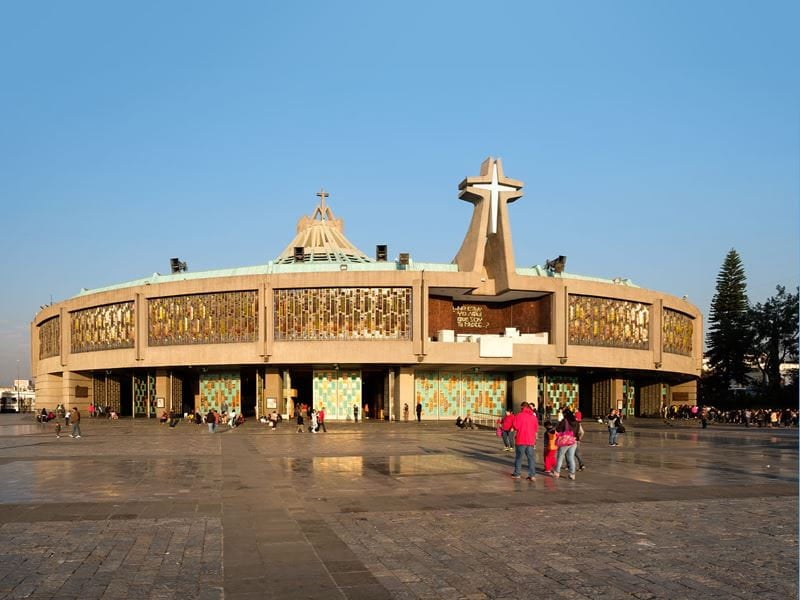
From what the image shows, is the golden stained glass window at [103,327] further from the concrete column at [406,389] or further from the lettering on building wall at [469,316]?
the lettering on building wall at [469,316]

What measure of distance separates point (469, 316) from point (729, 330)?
4342 cm

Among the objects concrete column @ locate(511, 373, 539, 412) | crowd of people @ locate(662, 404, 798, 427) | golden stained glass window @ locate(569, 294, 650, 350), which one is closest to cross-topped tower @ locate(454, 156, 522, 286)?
golden stained glass window @ locate(569, 294, 650, 350)

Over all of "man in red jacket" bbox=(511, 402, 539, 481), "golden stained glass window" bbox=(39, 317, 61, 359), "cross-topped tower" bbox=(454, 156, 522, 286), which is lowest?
"man in red jacket" bbox=(511, 402, 539, 481)

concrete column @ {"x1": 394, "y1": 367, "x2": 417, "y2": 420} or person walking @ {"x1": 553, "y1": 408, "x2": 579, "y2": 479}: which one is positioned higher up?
person walking @ {"x1": 553, "y1": 408, "x2": 579, "y2": 479}

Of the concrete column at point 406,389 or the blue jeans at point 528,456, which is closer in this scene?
the blue jeans at point 528,456

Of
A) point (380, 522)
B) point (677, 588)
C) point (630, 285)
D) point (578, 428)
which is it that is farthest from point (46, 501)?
point (630, 285)

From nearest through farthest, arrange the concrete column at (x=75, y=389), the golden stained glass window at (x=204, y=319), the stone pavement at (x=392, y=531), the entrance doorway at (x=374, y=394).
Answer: the stone pavement at (x=392, y=531) → the golden stained glass window at (x=204, y=319) → the entrance doorway at (x=374, y=394) → the concrete column at (x=75, y=389)

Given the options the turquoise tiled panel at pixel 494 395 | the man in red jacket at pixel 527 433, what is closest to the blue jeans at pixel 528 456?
the man in red jacket at pixel 527 433

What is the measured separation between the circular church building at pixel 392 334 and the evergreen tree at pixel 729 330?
2632 centimetres

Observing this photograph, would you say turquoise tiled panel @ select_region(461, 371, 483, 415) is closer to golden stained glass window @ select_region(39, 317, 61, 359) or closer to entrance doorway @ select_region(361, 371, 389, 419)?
entrance doorway @ select_region(361, 371, 389, 419)

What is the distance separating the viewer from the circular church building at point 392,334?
5531 cm

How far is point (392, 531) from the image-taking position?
11539 millimetres

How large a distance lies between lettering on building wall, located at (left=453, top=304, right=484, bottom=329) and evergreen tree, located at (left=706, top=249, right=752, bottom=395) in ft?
138

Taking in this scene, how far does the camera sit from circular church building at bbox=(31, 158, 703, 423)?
55.3 meters
